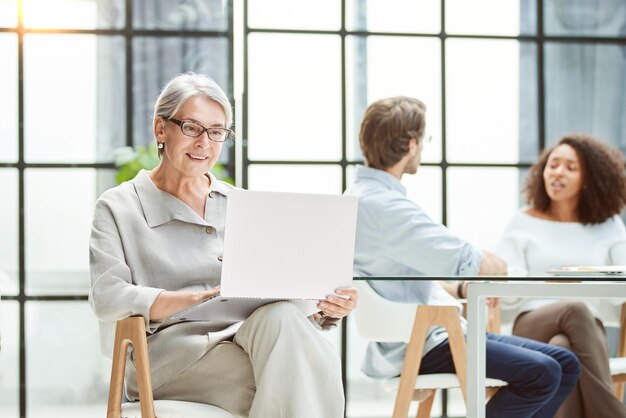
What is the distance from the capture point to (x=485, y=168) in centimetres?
466

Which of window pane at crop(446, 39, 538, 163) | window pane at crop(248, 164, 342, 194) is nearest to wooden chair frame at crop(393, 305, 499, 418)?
window pane at crop(248, 164, 342, 194)

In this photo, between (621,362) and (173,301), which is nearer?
(173,301)

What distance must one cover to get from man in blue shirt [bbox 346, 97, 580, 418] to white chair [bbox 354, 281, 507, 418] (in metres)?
0.05

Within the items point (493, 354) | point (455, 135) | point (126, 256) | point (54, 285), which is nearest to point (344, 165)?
point (455, 135)

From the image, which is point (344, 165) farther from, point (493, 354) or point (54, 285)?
point (493, 354)

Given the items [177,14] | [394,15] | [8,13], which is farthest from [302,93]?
[8,13]

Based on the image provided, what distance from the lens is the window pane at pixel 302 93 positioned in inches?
180

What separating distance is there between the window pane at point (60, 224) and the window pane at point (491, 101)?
1.69 m

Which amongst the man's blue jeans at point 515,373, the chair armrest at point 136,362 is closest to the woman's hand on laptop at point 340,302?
the chair armrest at point 136,362

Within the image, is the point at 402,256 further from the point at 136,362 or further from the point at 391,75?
the point at 391,75

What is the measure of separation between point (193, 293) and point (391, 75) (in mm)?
2717

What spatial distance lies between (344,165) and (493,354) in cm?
196

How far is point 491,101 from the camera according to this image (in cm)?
466

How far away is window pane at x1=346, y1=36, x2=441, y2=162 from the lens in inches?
181
